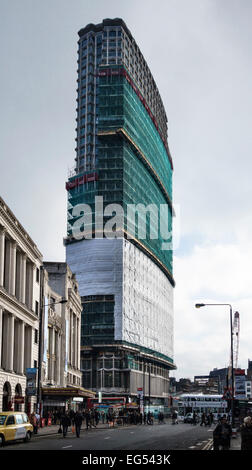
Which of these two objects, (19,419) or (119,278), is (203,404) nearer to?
(119,278)

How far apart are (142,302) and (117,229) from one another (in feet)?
76.4

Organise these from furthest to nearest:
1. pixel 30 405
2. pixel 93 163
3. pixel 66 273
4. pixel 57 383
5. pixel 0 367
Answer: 1. pixel 93 163
2. pixel 66 273
3. pixel 57 383
4. pixel 30 405
5. pixel 0 367

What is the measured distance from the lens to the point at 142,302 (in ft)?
565

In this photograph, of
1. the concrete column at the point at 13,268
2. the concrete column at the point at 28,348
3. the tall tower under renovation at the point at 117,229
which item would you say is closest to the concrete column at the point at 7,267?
the concrete column at the point at 13,268

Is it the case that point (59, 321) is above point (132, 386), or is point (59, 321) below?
above

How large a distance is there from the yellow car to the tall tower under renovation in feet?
356

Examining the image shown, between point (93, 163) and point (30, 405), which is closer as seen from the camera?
point (30, 405)

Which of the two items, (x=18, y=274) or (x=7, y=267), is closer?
(x=7, y=267)

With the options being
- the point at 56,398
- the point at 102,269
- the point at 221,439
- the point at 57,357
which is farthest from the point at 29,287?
the point at 102,269

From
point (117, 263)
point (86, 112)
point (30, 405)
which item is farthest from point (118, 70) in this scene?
point (30, 405)

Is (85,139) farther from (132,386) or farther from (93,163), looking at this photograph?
(132,386)

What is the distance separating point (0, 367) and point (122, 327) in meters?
94.8

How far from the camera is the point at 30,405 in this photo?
73.5 metres

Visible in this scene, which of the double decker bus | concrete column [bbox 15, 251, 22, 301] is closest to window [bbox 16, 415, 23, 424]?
concrete column [bbox 15, 251, 22, 301]
